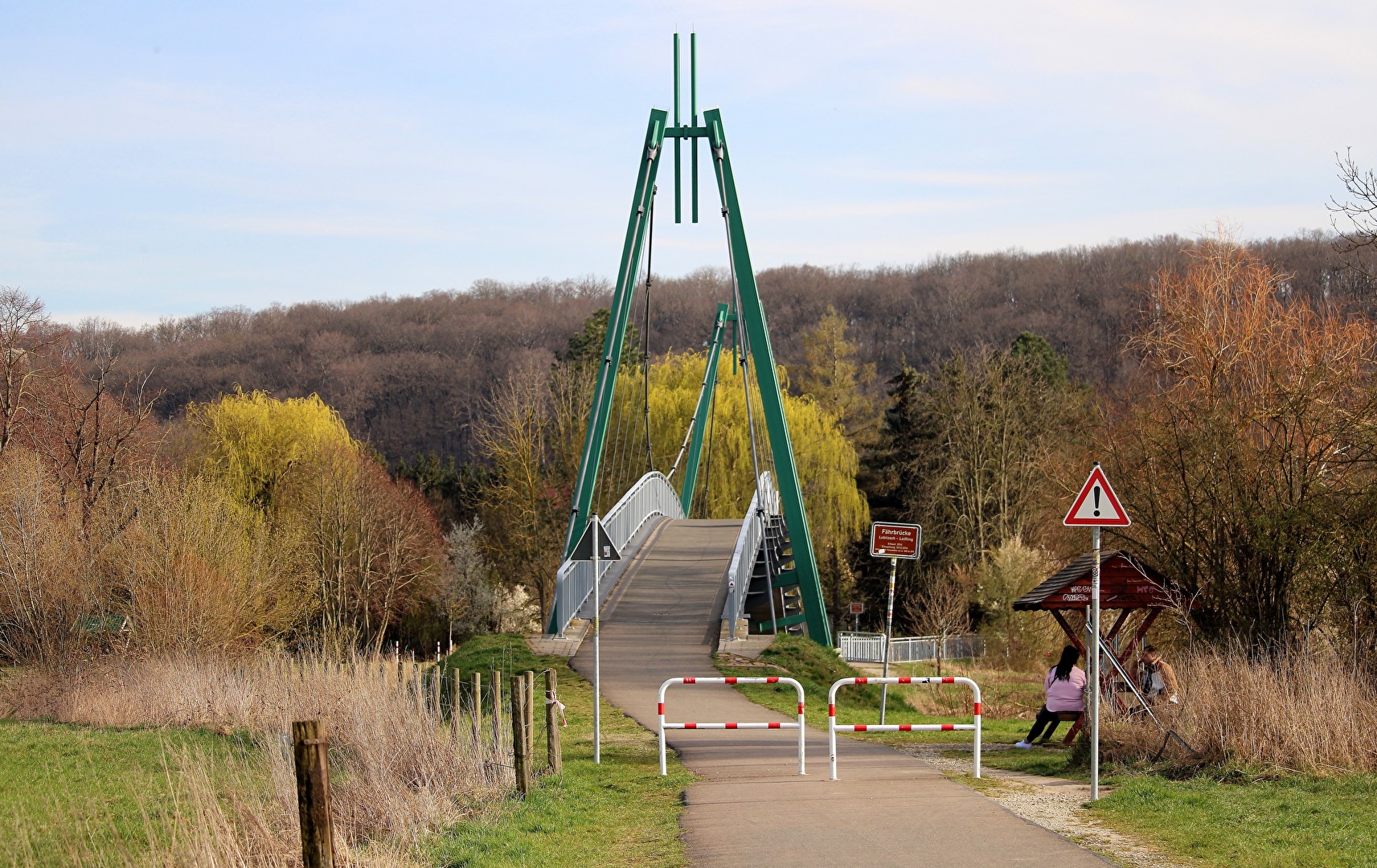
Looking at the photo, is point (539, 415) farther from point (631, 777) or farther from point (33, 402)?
point (631, 777)

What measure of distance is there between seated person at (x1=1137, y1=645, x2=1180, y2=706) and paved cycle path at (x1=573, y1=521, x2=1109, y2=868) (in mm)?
2240

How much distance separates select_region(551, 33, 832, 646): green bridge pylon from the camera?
86.2ft

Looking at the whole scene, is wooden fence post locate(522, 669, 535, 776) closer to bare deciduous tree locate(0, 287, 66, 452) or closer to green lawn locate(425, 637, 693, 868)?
green lawn locate(425, 637, 693, 868)

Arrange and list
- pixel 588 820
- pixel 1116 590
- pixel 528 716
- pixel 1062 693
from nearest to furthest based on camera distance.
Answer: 1. pixel 588 820
2. pixel 528 716
3. pixel 1116 590
4. pixel 1062 693

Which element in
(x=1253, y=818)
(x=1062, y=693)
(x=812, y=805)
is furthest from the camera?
(x=1062, y=693)

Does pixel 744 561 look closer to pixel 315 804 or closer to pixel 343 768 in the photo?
pixel 343 768

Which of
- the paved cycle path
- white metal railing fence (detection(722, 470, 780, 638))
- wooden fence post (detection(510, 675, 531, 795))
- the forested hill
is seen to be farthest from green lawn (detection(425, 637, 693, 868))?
the forested hill

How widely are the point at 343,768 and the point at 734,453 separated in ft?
115

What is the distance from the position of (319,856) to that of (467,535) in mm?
46640

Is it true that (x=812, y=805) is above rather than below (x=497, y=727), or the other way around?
below

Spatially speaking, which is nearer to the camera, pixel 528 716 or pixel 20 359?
pixel 528 716

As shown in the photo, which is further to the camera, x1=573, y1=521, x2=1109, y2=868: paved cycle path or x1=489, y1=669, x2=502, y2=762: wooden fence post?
x1=489, y1=669, x2=502, y2=762: wooden fence post

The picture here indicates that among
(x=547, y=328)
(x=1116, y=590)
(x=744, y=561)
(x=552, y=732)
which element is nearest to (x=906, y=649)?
(x=744, y=561)

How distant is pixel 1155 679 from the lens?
42.9 ft
